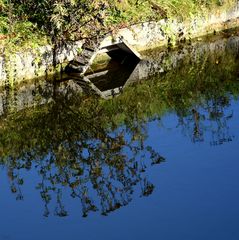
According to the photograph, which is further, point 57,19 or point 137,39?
point 137,39

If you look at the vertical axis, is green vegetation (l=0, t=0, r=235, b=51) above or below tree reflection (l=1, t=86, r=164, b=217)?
above

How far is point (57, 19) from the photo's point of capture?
16938 millimetres

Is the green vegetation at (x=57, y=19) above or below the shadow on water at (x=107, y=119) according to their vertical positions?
above

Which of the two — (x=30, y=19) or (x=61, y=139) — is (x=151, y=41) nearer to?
(x=30, y=19)

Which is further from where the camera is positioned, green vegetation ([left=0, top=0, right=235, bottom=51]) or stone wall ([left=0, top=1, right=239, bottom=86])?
green vegetation ([left=0, top=0, right=235, bottom=51])

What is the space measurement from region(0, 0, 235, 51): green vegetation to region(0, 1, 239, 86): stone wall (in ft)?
0.94

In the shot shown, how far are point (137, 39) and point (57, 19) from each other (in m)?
3.28

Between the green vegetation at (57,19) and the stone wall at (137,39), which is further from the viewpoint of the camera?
the green vegetation at (57,19)

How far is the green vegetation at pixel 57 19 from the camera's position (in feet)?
56.3

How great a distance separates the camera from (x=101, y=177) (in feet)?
40.7

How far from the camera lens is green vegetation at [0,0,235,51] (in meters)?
17.2

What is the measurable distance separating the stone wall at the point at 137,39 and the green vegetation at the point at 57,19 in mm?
285

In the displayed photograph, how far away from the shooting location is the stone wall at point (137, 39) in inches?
667

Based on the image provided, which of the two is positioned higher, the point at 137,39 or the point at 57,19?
the point at 57,19
